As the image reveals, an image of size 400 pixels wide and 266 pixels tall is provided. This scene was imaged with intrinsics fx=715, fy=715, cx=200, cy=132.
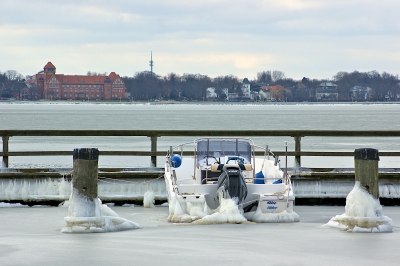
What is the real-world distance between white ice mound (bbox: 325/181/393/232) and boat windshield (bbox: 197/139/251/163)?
13.0 ft

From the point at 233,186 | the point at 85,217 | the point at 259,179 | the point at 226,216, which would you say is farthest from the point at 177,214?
the point at 85,217

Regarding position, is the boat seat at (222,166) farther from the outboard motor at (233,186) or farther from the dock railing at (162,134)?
the dock railing at (162,134)

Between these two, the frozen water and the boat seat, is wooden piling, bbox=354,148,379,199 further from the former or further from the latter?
the frozen water

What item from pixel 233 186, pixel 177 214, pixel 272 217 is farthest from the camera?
pixel 177 214

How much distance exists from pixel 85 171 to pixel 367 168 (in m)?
3.91

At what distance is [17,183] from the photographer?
1398 cm

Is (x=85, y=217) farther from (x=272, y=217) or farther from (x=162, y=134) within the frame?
(x=162, y=134)

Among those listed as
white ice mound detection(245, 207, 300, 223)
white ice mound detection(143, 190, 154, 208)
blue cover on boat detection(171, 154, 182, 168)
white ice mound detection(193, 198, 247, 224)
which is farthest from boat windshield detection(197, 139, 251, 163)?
white ice mound detection(193, 198, 247, 224)

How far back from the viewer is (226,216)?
10852mm

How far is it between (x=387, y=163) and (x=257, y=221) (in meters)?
17.9

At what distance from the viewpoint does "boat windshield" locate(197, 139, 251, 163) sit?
13.8 metres

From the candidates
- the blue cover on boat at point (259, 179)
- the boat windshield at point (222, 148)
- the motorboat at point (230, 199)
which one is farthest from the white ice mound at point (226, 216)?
the boat windshield at point (222, 148)

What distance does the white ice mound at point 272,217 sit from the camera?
11.1m

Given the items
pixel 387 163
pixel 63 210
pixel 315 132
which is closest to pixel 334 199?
pixel 315 132
